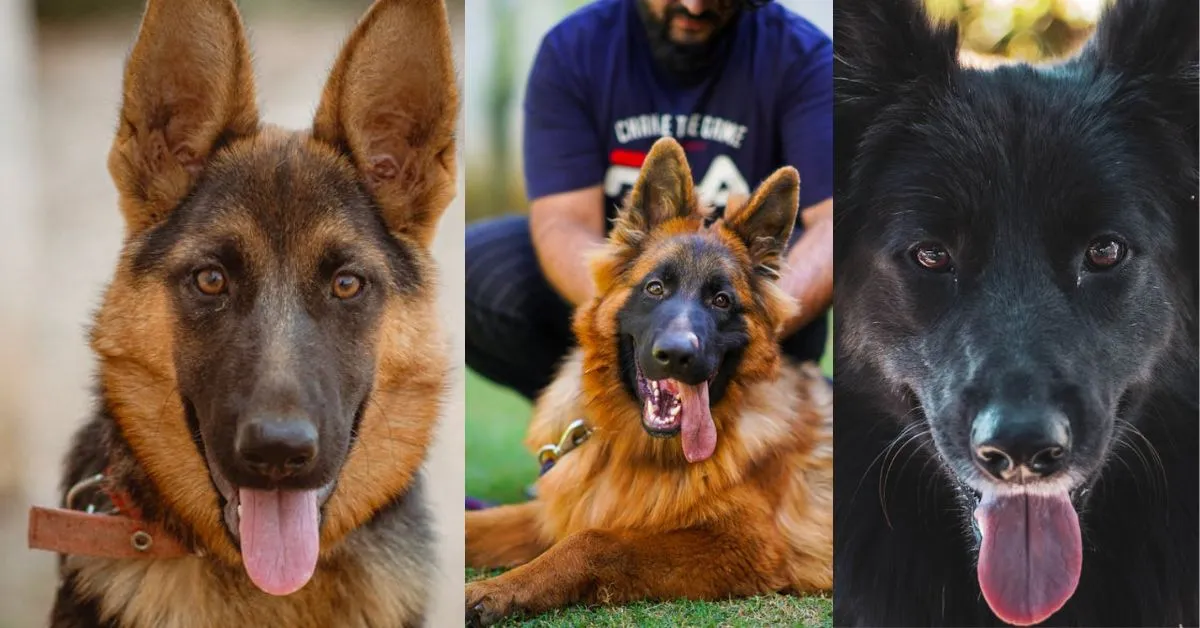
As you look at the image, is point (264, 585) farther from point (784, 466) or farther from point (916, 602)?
point (916, 602)

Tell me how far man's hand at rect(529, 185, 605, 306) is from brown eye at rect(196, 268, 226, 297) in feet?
4.57

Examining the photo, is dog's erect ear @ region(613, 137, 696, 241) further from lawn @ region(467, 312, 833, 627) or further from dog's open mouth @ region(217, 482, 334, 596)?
dog's open mouth @ region(217, 482, 334, 596)

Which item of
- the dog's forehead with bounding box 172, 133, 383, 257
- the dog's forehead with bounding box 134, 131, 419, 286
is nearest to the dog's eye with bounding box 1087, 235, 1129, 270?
the dog's forehead with bounding box 134, 131, 419, 286

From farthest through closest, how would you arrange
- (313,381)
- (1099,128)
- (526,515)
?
(526,515) < (1099,128) < (313,381)

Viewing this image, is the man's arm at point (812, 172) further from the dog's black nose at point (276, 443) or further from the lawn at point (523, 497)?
the dog's black nose at point (276, 443)

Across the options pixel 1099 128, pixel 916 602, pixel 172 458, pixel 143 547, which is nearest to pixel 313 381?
pixel 172 458

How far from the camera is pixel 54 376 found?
15.6ft

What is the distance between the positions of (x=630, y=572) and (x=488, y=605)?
580 millimetres

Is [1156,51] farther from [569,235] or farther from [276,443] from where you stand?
[276,443]

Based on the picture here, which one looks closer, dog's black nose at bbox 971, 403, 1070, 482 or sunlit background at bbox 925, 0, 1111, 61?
dog's black nose at bbox 971, 403, 1070, 482

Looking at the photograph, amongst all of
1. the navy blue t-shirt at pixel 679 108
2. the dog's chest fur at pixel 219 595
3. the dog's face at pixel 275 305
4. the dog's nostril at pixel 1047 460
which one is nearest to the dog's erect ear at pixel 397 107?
the dog's face at pixel 275 305

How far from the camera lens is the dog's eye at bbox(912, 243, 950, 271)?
454 centimetres

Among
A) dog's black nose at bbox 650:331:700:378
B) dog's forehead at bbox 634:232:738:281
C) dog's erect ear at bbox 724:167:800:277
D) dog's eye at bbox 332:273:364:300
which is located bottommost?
dog's black nose at bbox 650:331:700:378

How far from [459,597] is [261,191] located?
183cm
